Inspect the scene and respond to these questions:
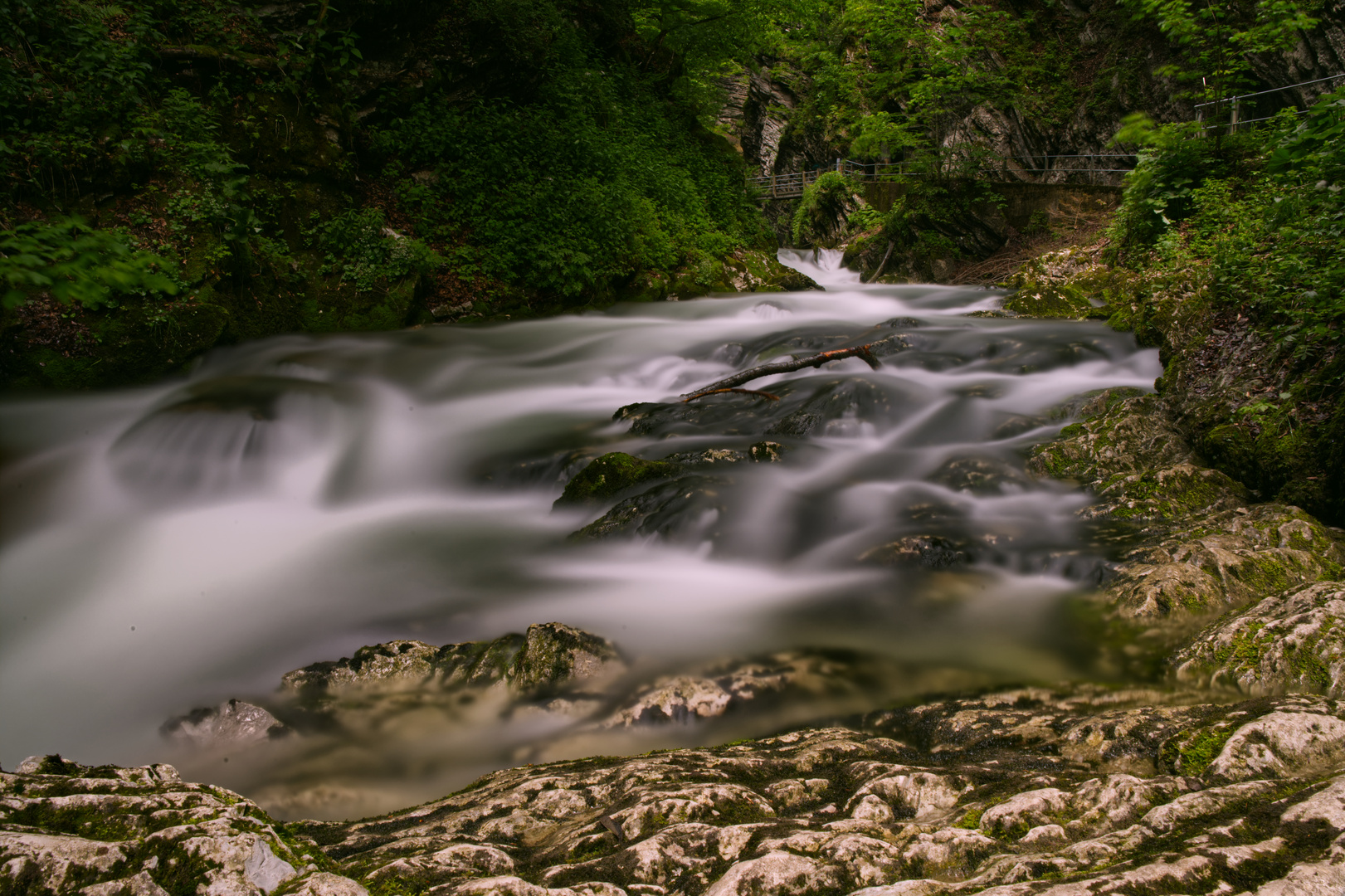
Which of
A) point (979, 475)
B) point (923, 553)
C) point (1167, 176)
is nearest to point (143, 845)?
point (923, 553)

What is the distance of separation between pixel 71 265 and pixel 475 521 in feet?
11.0

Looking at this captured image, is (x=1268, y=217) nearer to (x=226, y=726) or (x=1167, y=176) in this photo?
(x=1167, y=176)

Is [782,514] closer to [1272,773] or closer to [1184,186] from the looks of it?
[1272,773]

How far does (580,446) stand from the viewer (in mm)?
6328

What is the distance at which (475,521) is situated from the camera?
5371 millimetres

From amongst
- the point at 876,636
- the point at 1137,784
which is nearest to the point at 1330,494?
the point at 876,636

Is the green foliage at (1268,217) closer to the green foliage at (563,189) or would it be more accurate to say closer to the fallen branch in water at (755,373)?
the fallen branch in water at (755,373)

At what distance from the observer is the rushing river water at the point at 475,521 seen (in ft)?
11.6

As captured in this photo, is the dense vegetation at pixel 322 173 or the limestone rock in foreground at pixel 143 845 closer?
the limestone rock in foreground at pixel 143 845

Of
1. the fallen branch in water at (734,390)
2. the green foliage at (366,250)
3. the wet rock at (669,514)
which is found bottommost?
the wet rock at (669,514)

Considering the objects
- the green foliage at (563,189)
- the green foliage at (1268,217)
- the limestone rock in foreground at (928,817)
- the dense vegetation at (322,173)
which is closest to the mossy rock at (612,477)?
the limestone rock in foreground at (928,817)

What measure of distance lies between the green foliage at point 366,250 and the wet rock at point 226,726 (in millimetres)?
7594

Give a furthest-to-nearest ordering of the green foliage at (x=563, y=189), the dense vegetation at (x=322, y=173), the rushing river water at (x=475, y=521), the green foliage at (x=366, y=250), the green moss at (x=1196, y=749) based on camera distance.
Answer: the green foliage at (x=563, y=189) < the green foliage at (x=366, y=250) < the dense vegetation at (x=322, y=173) < the rushing river water at (x=475, y=521) < the green moss at (x=1196, y=749)

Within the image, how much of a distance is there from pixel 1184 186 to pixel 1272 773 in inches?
380
